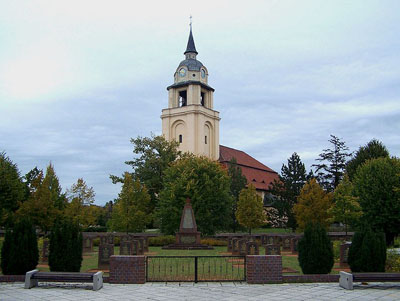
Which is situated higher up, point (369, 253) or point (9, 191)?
point (9, 191)

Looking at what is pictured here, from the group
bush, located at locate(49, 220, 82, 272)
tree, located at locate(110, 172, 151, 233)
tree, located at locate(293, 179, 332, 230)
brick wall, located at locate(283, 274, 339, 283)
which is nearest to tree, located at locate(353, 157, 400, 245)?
tree, located at locate(293, 179, 332, 230)

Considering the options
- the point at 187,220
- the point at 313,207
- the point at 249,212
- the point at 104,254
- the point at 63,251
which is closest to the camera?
the point at 63,251

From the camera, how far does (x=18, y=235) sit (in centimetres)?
1209

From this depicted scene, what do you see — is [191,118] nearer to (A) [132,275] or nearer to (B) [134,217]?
(B) [134,217]

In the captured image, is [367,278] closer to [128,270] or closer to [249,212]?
[128,270]

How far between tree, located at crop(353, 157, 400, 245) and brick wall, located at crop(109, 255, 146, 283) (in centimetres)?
2071

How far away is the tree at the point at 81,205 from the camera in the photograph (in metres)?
36.5

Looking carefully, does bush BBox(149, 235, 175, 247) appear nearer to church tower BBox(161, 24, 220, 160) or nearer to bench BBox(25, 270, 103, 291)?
bench BBox(25, 270, 103, 291)

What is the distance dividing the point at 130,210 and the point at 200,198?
18.8 ft

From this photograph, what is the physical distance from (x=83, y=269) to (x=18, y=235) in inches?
170

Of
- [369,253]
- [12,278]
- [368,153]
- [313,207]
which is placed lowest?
[12,278]

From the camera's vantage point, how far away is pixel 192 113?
60.8 m

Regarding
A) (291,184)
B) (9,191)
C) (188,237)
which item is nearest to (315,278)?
(188,237)

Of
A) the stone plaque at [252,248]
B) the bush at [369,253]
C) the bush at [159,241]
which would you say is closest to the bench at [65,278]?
the bush at [369,253]
